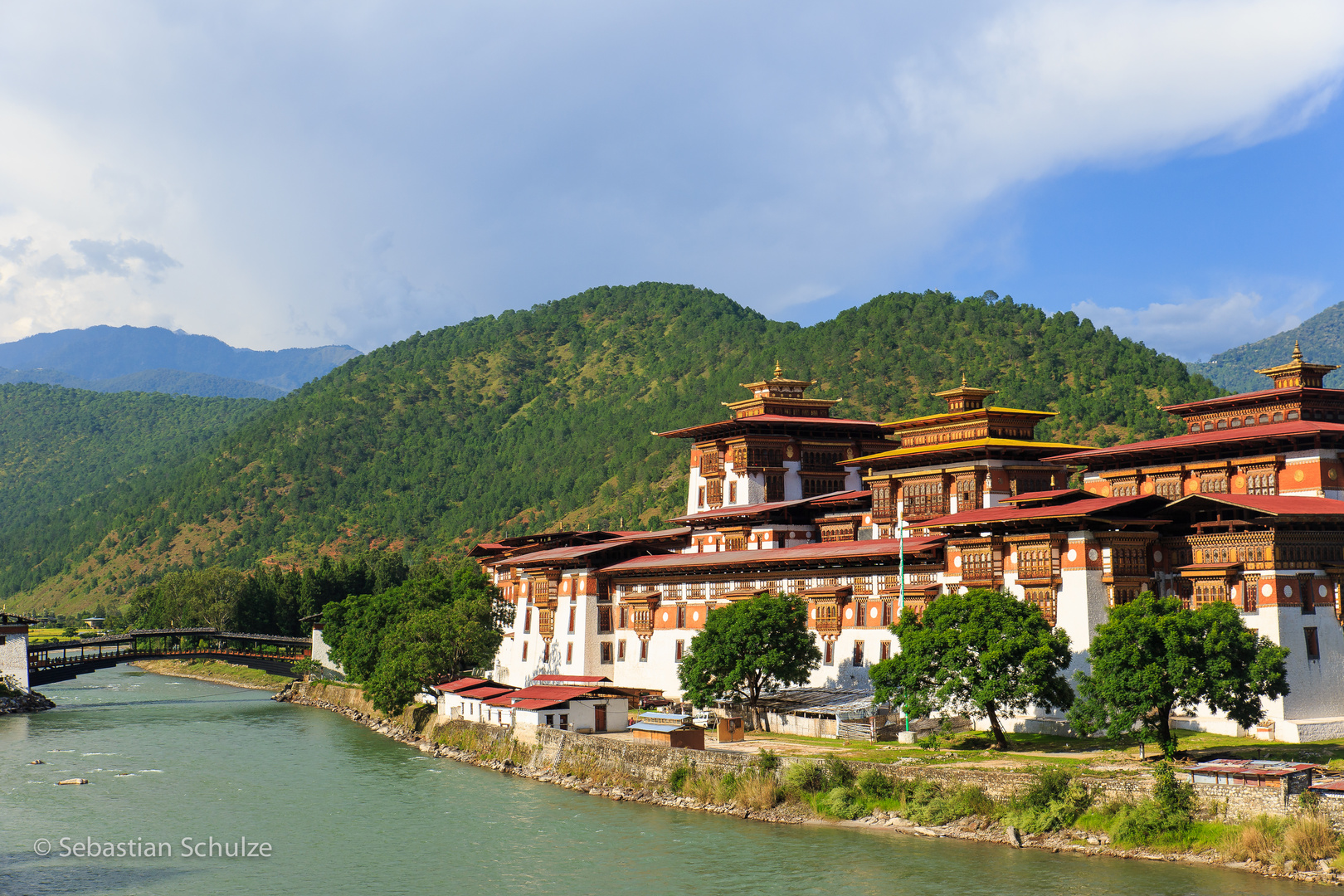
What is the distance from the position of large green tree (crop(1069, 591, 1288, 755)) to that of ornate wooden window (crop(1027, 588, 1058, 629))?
698cm

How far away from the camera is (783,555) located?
73.2 meters

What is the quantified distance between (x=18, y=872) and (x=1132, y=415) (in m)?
117

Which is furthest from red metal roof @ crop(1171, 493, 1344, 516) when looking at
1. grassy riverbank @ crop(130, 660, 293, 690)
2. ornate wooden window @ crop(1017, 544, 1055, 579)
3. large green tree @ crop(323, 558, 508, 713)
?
grassy riverbank @ crop(130, 660, 293, 690)

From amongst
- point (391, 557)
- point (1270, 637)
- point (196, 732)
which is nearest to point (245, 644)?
point (391, 557)

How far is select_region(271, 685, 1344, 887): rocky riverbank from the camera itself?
40500mm

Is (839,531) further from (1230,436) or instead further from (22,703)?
(22,703)

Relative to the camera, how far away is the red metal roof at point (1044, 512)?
183 feet

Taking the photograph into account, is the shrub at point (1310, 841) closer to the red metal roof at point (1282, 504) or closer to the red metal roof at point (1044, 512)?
the red metal roof at point (1282, 504)

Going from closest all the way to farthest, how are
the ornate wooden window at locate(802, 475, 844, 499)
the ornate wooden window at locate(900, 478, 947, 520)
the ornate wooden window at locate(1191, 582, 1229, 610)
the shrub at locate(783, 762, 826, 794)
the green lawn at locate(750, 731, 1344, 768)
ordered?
the green lawn at locate(750, 731, 1344, 768) < the shrub at locate(783, 762, 826, 794) < the ornate wooden window at locate(1191, 582, 1229, 610) < the ornate wooden window at locate(900, 478, 947, 520) < the ornate wooden window at locate(802, 475, 844, 499)

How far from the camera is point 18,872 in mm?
45906

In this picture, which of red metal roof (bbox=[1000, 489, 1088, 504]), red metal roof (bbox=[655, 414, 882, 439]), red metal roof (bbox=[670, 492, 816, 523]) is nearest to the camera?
red metal roof (bbox=[1000, 489, 1088, 504])

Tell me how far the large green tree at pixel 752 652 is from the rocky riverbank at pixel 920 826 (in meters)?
8.04

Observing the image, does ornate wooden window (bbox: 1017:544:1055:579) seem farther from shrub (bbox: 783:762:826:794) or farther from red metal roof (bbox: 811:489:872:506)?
red metal roof (bbox: 811:489:872:506)

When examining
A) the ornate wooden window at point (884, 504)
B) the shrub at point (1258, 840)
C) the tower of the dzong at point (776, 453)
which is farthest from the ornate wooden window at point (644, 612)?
the shrub at point (1258, 840)
